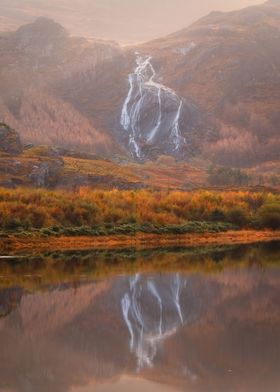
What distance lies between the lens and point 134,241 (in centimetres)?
5725

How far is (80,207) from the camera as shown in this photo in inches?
2360

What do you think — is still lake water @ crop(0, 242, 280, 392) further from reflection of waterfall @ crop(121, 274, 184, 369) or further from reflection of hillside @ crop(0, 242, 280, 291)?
reflection of hillside @ crop(0, 242, 280, 291)

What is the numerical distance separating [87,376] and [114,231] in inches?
1723

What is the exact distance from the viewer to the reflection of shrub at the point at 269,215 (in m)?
71.6

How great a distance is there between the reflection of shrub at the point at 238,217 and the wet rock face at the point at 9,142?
1730 inches

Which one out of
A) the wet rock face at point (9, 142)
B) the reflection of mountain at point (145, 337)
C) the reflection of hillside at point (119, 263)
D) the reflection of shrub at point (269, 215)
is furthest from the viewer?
the wet rock face at point (9, 142)

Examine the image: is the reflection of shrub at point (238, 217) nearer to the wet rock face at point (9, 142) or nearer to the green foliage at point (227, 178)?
the wet rock face at point (9, 142)

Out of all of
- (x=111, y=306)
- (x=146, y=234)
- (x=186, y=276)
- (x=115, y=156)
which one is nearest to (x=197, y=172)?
(x=115, y=156)

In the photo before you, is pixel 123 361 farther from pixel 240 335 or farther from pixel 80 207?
pixel 80 207

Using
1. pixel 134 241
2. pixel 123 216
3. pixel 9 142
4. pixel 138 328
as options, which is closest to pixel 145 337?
pixel 138 328

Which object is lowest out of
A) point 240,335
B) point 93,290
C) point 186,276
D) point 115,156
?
point 115,156

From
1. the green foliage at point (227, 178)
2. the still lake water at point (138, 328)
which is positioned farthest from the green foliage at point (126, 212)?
the green foliage at point (227, 178)

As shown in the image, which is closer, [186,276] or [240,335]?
[240,335]

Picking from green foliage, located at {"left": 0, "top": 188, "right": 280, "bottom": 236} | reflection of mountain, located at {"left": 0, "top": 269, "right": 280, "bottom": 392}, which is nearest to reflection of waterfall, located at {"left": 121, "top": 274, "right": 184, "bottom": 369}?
reflection of mountain, located at {"left": 0, "top": 269, "right": 280, "bottom": 392}
